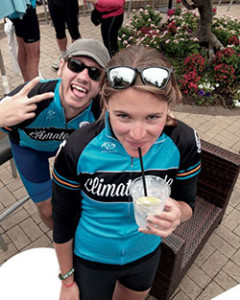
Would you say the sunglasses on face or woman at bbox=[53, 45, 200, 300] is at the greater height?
the sunglasses on face

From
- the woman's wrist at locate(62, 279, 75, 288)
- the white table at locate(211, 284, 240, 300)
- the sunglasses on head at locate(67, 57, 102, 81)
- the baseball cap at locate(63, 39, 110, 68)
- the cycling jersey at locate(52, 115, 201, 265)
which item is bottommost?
the woman's wrist at locate(62, 279, 75, 288)

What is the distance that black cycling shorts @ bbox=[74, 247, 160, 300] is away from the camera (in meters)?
1.94

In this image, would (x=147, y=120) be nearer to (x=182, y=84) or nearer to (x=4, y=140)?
(x=4, y=140)

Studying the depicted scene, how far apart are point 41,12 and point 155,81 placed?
30.3ft

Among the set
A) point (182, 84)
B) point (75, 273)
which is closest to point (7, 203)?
point (75, 273)

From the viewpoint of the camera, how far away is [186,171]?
179 cm

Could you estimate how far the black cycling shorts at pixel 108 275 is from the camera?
1940mm

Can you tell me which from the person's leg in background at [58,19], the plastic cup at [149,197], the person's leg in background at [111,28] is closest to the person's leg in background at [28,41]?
the person's leg in background at [58,19]

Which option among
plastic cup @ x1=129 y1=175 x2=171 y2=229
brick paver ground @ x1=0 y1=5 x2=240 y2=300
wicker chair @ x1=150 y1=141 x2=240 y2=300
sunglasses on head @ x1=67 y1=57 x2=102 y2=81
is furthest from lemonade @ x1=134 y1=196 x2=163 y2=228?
brick paver ground @ x1=0 y1=5 x2=240 y2=300

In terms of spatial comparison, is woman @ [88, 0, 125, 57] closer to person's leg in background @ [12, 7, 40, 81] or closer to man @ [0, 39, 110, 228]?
person's leg in background @ [12, 7, 40, 81]

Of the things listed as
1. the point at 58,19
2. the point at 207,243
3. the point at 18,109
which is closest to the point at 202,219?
the point at 207,243

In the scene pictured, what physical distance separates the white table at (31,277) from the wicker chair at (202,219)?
Answer: 0.88 m

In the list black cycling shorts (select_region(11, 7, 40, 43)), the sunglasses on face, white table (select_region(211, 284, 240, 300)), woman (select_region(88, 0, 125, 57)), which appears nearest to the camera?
the sunglasses on face

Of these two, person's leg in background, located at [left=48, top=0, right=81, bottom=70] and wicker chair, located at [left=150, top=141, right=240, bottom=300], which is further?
person's leg in background, located at [left=48, top=0, right=81, bottom=70]
